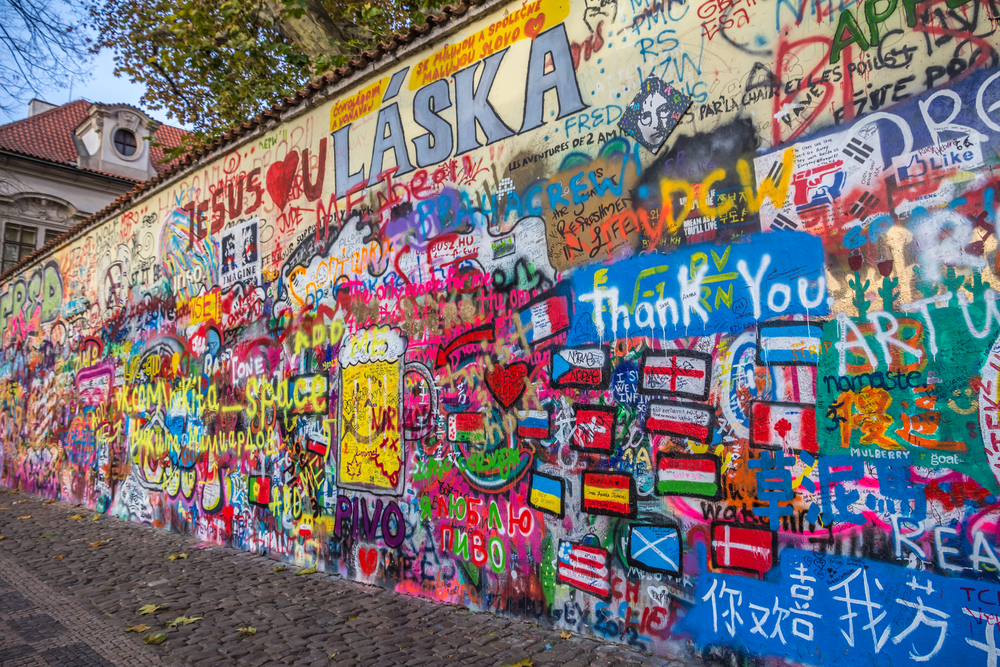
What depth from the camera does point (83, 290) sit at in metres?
11.1

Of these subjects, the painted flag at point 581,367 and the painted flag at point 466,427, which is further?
the painted flag at point 466,427

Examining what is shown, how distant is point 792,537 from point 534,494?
1.72 m

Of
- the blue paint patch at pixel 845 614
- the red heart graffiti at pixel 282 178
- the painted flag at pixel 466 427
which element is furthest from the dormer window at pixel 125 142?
the blue paint patch at pixel 845 614

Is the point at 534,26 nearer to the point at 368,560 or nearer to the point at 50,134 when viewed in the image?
the point at 368,560

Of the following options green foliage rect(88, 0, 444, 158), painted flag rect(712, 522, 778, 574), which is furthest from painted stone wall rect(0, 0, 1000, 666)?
green foliage rect(88, 0, 444, 158)

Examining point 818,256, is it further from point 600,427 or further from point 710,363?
point 600,427

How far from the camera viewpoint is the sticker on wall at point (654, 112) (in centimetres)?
394

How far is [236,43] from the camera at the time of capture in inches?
430

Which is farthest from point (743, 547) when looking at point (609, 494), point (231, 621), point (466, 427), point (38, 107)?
point (38, 107)

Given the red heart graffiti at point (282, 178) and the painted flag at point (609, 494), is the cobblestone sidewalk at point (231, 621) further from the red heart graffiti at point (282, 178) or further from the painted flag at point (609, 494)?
the red heart graffiti at point (282, 178)

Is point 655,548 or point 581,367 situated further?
point 581,367

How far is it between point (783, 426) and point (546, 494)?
1668 millimetres

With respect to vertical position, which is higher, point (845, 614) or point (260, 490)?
point (260, 490)

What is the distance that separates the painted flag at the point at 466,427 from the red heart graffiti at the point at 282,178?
361 centimetres
